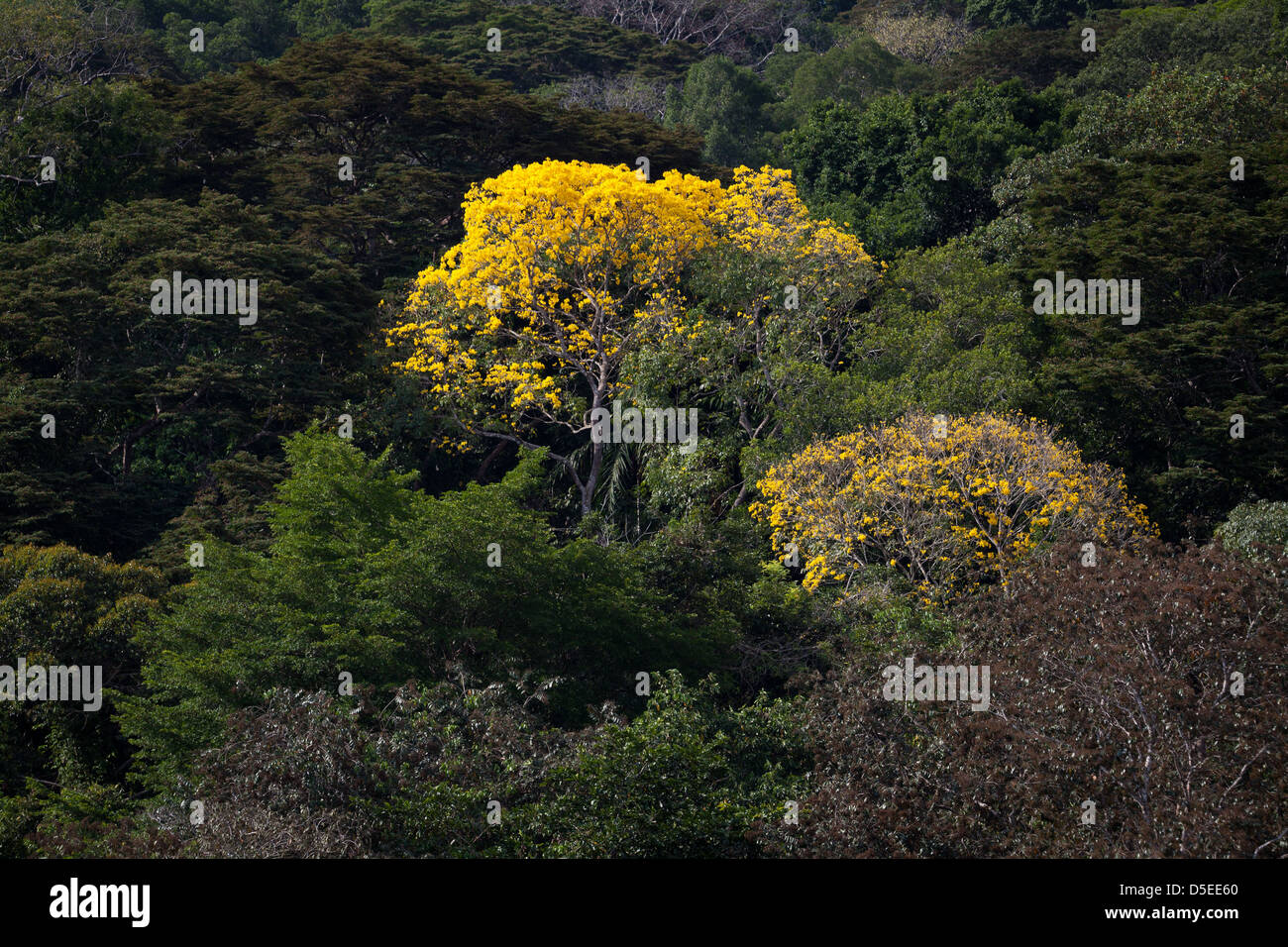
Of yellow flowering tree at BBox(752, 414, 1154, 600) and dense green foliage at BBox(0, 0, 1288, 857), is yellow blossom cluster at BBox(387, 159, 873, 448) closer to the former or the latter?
dense green foliage at BBox(0, 0, 1288, 857)

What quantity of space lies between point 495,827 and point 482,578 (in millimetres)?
5026

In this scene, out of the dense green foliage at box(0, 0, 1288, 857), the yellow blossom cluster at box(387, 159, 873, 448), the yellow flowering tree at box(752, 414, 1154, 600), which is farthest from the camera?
the yellow blossom cluster at box(387, 159, 873, 448)

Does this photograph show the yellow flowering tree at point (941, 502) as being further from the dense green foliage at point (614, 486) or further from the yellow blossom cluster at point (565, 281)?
the yellow blossom cluster at point (565, 281)

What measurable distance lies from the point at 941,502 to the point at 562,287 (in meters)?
10.1

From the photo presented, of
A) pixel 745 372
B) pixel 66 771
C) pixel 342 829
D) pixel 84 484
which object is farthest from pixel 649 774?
pixel 84 484

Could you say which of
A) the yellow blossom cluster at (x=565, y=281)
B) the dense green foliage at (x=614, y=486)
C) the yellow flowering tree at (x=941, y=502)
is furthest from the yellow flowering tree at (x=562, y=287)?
the yellow flowering tree at (x=941, y=502)

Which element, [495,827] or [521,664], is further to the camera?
[521,664]

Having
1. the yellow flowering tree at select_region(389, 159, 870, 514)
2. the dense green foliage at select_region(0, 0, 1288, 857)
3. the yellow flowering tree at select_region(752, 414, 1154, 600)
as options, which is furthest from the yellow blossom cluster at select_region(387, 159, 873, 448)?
the yellow flowering tree at select_region(752, 414, 1154, 600)

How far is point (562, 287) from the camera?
27.9 m

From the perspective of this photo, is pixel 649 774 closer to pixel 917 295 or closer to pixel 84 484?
pixel 84 484

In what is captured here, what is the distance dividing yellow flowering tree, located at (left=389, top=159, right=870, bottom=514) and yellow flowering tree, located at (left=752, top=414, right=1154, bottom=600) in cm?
587

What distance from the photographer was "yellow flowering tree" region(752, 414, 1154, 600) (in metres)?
20.6

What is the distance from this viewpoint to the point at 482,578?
17891mm

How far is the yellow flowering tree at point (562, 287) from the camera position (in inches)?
1066
